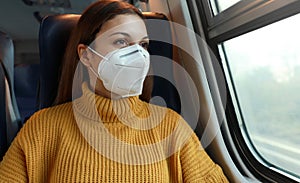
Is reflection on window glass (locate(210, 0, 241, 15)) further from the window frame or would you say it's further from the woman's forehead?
the woman's forehead

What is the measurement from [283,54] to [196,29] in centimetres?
46

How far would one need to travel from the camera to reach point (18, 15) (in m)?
2.58

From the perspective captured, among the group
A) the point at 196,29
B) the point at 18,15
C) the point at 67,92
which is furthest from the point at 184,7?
the point at 18,15

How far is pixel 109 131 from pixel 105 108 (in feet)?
0.25

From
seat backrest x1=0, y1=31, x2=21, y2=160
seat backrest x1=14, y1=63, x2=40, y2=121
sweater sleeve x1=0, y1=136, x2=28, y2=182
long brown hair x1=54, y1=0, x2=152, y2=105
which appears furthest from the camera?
seat backrest x1=14, y1=63, x2=40, y2=121

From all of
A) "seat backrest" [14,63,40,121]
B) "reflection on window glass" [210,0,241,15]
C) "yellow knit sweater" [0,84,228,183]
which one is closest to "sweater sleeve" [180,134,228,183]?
"yellow knit sweater" [0,84,228,183]

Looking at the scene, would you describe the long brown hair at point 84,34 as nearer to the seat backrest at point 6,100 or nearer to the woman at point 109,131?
the woman at point 109,131

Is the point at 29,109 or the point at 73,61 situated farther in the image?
the point at 29,109

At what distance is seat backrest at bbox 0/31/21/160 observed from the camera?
123cm

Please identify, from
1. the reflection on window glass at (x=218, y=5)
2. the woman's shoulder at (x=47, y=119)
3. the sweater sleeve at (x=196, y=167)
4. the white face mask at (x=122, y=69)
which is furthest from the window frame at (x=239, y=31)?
the woman's shoulder at (x=47, y=119)

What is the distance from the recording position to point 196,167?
3.59ft

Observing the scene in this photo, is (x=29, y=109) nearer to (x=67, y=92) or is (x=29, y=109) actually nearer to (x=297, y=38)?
(x=67, y=92)

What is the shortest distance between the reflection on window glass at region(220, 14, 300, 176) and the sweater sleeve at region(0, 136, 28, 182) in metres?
0.93

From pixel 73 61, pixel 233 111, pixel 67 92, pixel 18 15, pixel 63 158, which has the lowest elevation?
pixel 233 111
